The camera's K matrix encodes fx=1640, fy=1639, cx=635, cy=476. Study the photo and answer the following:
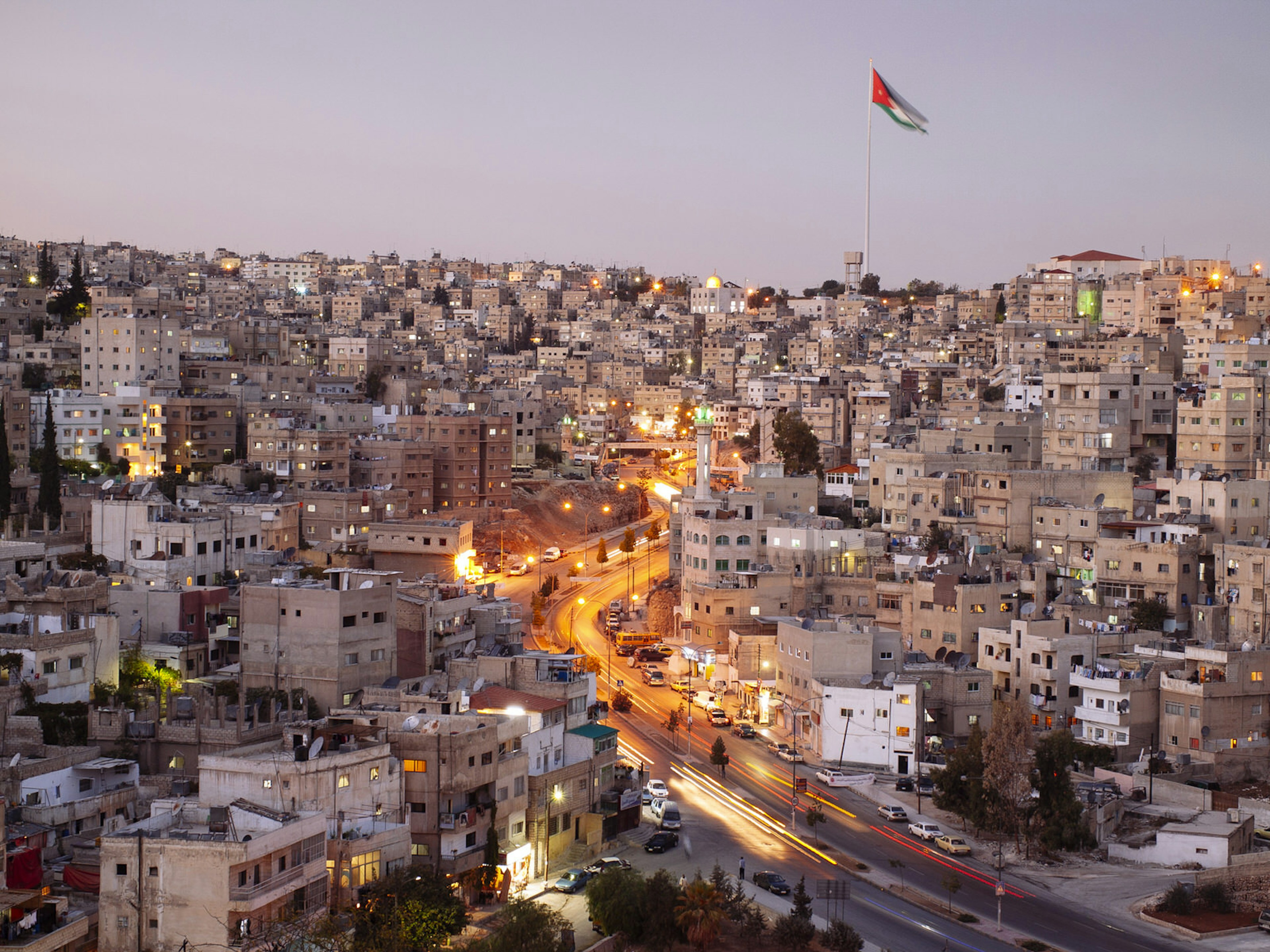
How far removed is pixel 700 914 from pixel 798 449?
39.9 m

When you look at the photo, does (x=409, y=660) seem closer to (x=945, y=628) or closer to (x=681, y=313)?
(x=945, y=628)

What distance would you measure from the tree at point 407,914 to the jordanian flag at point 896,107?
5436cm

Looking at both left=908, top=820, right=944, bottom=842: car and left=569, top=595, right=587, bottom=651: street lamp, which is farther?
left=569, top=595, right=587, bottom=651: street lamp

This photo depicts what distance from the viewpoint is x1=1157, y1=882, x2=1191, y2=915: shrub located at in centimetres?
2719

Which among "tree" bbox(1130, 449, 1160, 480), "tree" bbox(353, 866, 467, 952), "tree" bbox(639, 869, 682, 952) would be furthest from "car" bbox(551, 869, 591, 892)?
"tree" bbox(1130, 449, 1160, 480)

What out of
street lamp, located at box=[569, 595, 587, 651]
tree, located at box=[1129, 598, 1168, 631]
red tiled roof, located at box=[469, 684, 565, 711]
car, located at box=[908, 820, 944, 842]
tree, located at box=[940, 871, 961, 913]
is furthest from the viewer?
street lamp, located at box=[569, 595, 587, 651]

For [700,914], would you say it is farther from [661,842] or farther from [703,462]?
[703,462]

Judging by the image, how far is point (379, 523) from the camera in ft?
166

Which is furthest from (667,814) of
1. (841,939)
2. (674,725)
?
(841,939)

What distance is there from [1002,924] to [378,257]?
135 metres

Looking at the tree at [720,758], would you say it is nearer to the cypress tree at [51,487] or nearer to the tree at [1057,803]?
the tree at [1057,803]

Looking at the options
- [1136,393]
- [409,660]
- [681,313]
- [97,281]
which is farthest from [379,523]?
[681,313]

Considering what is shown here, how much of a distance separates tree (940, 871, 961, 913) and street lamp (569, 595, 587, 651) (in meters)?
17.4

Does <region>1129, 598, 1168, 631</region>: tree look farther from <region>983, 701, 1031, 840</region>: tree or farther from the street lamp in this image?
the street lamp
